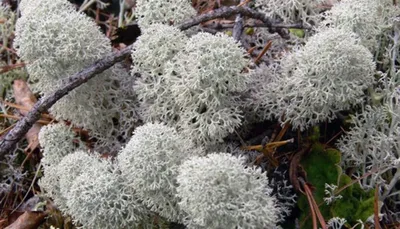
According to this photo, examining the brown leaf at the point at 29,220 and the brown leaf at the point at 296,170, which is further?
the brown leaf at the point at 29,220

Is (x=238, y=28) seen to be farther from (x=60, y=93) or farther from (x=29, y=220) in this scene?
(x=29, y=220)

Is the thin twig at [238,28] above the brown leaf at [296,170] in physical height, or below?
above

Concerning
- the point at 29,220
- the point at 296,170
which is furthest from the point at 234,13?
the point at 29,220

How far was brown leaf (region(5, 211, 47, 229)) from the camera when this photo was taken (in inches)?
74.7

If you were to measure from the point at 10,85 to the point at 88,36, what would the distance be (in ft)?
2.77

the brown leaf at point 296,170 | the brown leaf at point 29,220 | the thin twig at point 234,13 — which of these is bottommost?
the brown leaf at point 29,220

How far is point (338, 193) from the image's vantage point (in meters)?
1.69

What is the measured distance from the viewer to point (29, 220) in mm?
1914

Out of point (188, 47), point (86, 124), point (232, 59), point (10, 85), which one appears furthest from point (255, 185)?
point (10, 85)

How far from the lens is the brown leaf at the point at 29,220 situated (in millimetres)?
1898

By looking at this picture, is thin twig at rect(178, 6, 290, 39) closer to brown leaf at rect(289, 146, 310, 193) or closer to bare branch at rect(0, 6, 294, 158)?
bare branch at rect(0, 6, 294, 158)

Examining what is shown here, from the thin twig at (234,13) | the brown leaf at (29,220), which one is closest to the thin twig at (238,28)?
the thin twig at (234,13)

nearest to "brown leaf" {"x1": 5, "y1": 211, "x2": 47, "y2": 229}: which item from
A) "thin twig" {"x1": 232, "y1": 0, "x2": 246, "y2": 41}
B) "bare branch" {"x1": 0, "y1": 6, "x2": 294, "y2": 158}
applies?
"bare branch" {"x1": 0, "y1": 6, "x2": 294, "y2": 158}

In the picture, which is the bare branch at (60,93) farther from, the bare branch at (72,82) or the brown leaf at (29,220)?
the brown leaf at (29,220)
